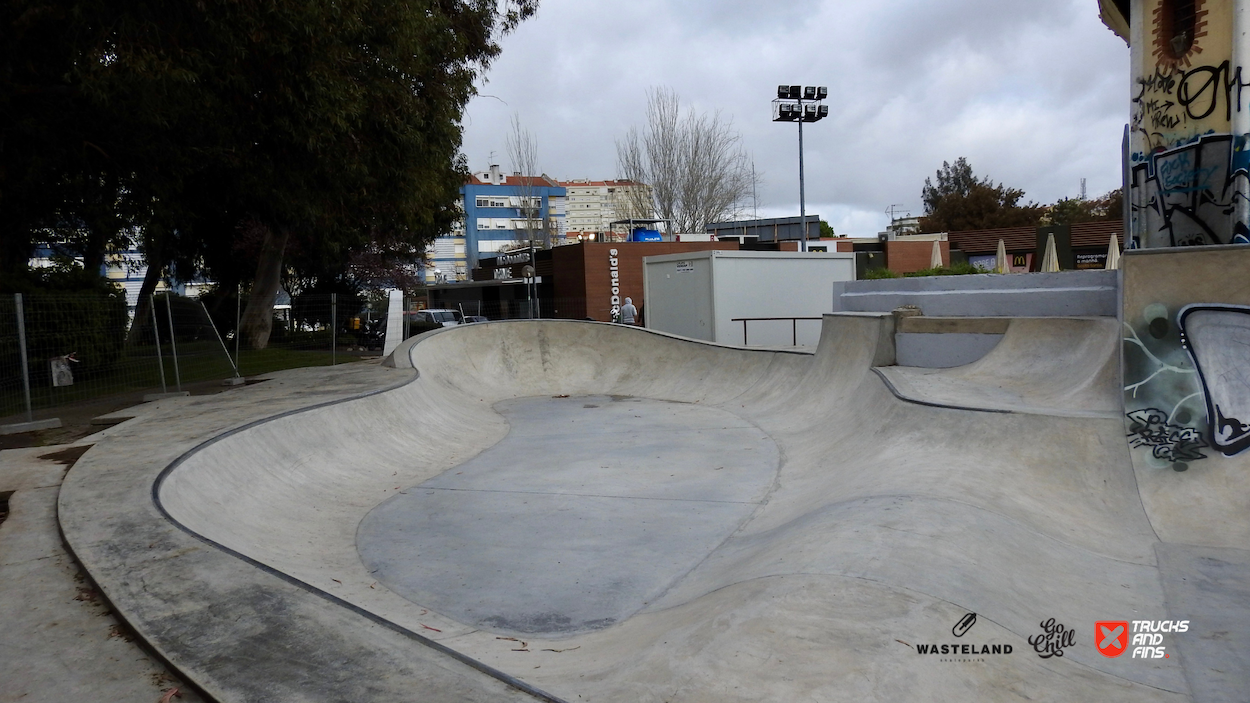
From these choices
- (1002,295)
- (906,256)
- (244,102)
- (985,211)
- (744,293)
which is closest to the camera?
(1002,295)

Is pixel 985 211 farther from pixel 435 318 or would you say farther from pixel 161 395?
pixel 161 395

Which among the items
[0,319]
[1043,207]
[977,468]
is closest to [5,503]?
[0,319]

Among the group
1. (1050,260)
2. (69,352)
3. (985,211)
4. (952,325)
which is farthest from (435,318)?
(985,211)

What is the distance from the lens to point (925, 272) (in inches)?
611

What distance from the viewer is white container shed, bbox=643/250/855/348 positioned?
18.1 m

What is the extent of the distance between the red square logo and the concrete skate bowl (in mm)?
55

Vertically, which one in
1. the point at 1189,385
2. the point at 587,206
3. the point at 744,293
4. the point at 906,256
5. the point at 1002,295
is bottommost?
the point at 1189,385

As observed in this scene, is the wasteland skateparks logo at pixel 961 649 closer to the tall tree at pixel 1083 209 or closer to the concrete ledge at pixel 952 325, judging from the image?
the concrete ledge at pixel 952 325

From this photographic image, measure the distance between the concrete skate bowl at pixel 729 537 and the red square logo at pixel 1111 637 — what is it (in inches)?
2.2

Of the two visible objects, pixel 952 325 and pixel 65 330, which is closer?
pixel 65 330

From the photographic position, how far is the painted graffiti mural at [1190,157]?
8.74m

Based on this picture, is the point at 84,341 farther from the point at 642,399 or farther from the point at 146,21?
the point at 642,399

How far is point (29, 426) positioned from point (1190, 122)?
13811 mm

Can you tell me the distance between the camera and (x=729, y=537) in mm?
6402
